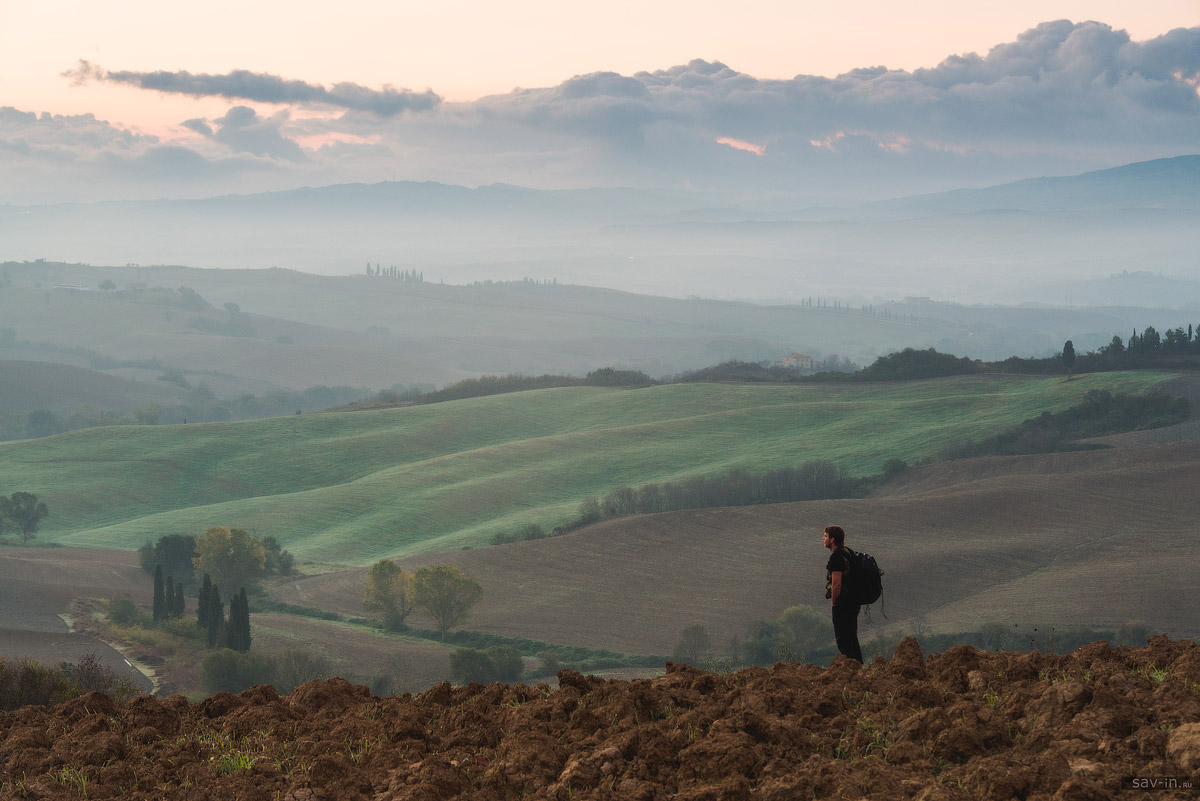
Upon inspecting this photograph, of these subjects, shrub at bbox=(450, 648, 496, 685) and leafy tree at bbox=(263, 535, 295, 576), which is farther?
leafy tree at bbox=(263, 535, 295, 576)

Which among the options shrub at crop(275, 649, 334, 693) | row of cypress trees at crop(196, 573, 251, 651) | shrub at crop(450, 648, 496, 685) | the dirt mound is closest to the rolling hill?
shrub at crop(450, 648, 496, 685)

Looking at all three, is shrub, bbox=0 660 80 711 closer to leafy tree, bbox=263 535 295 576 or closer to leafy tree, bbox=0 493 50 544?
leafy tree, bbox=263 535 295 576

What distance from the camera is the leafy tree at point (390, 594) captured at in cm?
7956

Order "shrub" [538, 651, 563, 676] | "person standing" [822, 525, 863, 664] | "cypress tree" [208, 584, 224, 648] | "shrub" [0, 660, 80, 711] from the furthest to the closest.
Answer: "cypress tree" [208, 584, 224, 648] < "shrub" [538, 651, 563, 676] < "shrub" [0, 660, 80, 711] < "person standing" [822, 525, 863, 664]

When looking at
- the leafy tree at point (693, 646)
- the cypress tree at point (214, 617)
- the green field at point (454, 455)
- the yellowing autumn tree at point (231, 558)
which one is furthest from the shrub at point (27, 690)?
the green field at point (454, 455)

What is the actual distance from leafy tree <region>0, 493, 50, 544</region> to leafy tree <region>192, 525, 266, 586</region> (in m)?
32.9

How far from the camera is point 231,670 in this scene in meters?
63.2

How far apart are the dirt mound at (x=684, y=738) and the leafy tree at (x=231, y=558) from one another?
263ft

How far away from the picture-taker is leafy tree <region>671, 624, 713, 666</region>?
2601 inches

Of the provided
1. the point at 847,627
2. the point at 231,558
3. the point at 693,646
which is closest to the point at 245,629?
the point at 231,558

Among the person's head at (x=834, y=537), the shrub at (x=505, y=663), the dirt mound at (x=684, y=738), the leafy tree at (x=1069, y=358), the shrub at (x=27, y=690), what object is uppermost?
the leafy tree at (x=1069, y=358)

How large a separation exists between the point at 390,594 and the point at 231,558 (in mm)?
18322

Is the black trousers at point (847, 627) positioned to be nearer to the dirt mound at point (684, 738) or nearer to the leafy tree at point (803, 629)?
the dirt mound at point (684, 738)

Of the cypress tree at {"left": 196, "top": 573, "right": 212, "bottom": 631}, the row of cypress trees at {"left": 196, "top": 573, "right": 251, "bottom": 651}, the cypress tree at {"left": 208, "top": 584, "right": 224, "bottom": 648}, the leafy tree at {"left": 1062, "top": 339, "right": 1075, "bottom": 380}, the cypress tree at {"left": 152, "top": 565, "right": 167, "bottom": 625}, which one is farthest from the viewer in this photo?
the leafy tree at {"left": 1062, "top": 339, "right": 1075, "bottom": 380}
